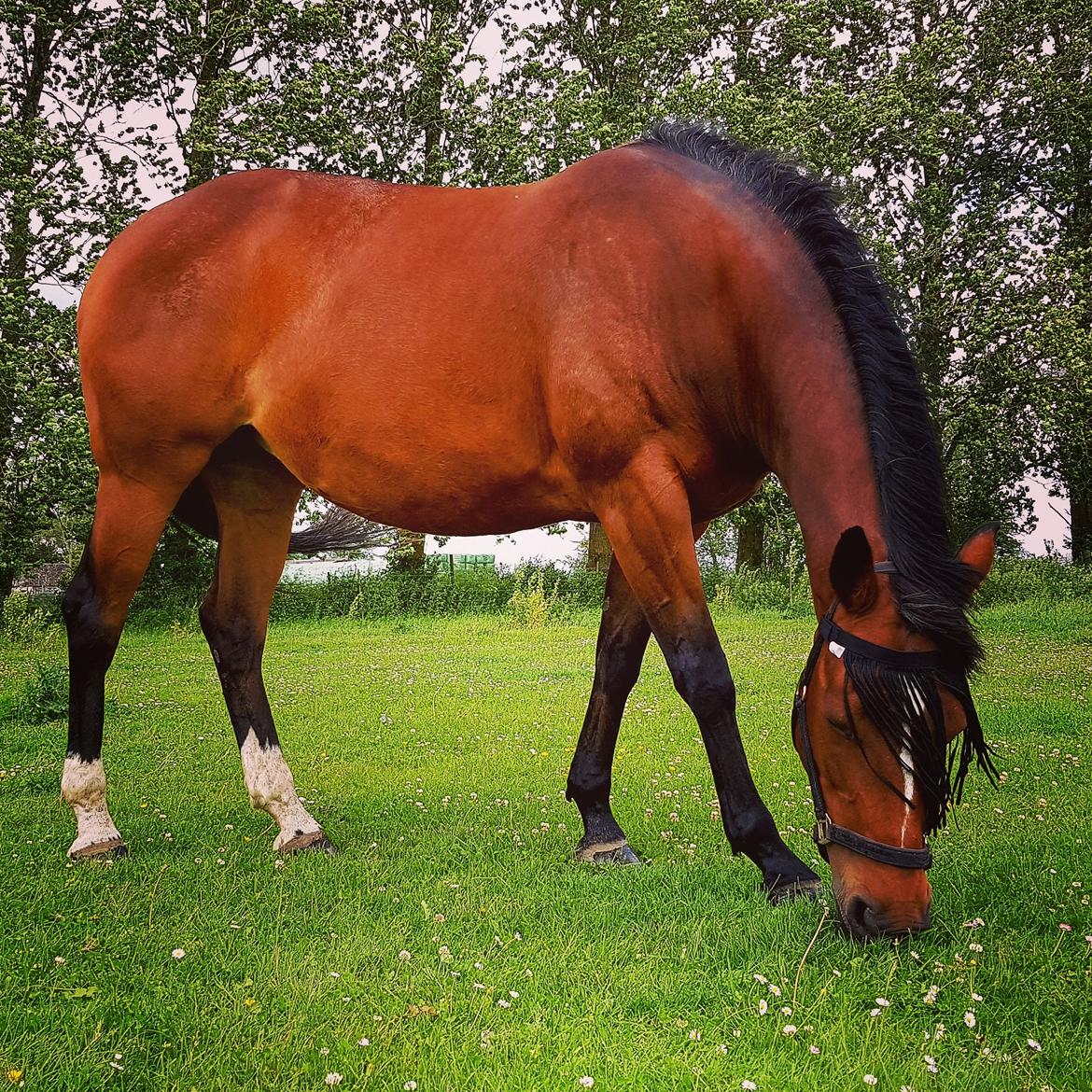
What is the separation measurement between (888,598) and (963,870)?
69.0 inches

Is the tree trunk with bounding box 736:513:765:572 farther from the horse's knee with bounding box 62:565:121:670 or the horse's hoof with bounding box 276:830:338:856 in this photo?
the horse's knee with bounding box 62:565:121:670

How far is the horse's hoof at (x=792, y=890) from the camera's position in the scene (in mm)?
3465

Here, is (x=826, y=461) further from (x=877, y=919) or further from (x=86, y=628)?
(x=86, y=628)

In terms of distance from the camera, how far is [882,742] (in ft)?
9.86

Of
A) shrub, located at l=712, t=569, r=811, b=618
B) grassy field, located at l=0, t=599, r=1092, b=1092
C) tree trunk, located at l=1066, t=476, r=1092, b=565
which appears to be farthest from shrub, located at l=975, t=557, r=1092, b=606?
grassy field, located at l=0, t=599, r=1092, b=1092

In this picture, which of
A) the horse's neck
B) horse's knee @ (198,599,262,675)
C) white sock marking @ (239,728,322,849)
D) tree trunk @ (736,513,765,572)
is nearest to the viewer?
the horse's neck

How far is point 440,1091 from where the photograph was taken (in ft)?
7.48

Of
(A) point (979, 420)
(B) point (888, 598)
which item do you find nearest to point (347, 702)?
(B) point (888, 598)

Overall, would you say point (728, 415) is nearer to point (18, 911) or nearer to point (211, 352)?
point (211, 352)

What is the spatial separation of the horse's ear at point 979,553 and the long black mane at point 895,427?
42mm

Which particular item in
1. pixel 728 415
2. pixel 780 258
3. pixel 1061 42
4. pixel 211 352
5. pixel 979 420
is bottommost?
pixel 728 415

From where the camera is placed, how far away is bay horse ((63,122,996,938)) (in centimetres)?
305

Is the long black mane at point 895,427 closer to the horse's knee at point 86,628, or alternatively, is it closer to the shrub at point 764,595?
the horse's knee at point 86,628

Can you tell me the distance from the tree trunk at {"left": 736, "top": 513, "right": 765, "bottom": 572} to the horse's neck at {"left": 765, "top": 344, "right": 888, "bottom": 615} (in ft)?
58.3
